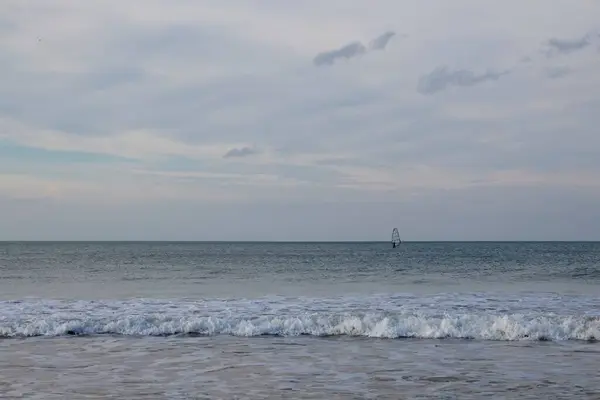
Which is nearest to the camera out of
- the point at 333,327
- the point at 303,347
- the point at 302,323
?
the point at 303,347

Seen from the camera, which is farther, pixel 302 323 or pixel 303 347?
pixel 302 323

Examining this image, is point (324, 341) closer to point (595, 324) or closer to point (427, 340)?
point (427, 340)

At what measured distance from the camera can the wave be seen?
19.9 m

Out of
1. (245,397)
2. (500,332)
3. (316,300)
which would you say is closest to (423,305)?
(316,300)

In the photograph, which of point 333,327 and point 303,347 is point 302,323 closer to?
point 333,327

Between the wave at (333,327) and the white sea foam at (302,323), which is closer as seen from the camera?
the wave at (333,327)

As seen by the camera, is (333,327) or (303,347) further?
(333,327)

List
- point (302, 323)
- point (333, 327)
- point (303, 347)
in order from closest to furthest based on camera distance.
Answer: point (303, 347) → point (333, 327) → point (302, 323)

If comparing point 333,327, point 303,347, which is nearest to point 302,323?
point 333,327

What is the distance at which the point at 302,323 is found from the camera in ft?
69.1

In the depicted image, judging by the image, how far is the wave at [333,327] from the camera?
65.2 ft

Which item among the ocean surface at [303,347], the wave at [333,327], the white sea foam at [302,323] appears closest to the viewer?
the ocean surface at [303,347]

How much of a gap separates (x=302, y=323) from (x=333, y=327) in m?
0.97

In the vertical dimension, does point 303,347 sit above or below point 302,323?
below
